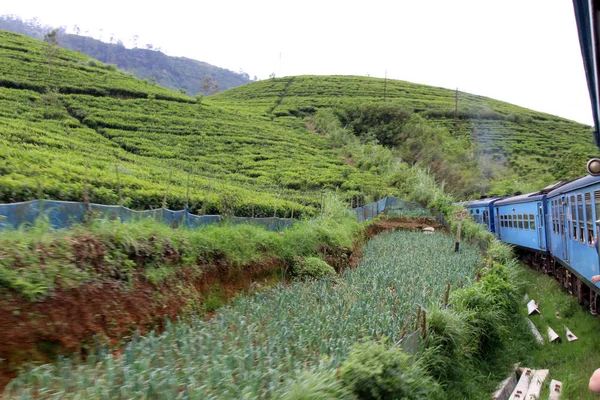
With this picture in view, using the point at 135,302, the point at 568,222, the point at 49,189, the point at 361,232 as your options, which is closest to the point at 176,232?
the point at 135,302

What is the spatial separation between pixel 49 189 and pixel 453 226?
18.5 meters

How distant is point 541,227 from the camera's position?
16.0 metres

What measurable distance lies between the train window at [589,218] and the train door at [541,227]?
6130 mm

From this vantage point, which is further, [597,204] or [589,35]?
[597,204]

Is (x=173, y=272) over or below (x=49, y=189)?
below

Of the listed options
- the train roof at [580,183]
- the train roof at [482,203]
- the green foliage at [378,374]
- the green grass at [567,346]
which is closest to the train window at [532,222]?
the green grass at [567,346]

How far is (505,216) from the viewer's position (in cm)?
2189

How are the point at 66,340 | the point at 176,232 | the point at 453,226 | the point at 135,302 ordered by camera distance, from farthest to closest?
the point at 453,226, the point at 176,232, the point at 135,302, the point at 66,340

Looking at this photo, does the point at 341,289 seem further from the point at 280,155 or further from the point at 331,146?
the point at 331,146

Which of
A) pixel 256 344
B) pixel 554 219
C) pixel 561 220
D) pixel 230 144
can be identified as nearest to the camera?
pixel 256 344

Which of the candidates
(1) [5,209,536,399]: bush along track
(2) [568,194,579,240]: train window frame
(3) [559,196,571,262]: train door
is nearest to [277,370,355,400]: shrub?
(1) [5,209,536,399]: bush along track

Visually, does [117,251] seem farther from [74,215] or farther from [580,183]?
[580,183]

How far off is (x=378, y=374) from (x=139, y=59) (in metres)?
152

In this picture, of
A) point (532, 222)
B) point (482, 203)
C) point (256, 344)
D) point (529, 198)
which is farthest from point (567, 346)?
point (482, 203)
